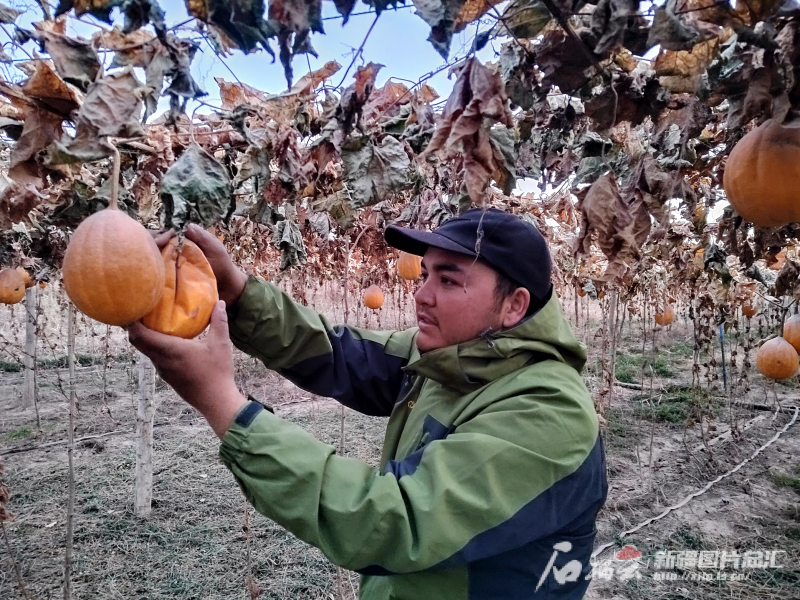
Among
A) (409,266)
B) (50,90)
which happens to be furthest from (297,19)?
(409,266)

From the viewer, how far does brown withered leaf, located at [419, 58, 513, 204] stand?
3.30 feet

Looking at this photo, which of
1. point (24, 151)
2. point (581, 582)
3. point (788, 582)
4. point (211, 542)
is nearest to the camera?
point (24, 151)

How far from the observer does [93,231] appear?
947 mm

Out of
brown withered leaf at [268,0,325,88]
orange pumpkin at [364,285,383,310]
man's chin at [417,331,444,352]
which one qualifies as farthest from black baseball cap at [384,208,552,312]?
orange pumpkin at [364,285,383,310]

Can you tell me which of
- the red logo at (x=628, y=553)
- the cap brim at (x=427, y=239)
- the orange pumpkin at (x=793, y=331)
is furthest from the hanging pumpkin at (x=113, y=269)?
the orange pumpkin at (x=793, y=331)

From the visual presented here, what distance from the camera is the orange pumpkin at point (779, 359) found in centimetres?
413

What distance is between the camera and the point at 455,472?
3.38ft

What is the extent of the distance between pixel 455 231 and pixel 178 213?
768mm

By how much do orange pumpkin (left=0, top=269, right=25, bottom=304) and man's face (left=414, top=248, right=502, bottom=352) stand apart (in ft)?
18.8

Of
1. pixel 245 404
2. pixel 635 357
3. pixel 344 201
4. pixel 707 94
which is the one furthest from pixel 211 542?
pixel 635 357

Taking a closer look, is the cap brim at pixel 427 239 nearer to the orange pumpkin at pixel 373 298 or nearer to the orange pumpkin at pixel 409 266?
the orange pumpkin at pixel 409 266

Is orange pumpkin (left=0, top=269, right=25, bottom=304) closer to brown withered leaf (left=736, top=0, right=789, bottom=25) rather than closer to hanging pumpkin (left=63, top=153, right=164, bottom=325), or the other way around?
hanging pumpkin (left=63, top=153, right=164, bottom=325)

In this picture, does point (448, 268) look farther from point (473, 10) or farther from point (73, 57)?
point (73, 57)

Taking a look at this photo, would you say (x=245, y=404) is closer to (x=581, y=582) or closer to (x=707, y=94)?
(x=581, y=582)
